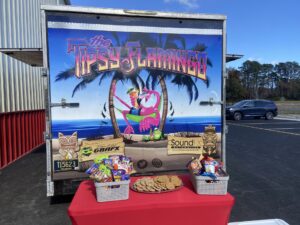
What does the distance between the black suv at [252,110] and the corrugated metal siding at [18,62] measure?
15.3m

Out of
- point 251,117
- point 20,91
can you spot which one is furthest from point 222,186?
point 251,117

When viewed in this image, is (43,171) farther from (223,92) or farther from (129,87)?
(223,92)

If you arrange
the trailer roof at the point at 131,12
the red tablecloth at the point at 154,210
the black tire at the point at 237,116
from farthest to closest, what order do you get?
the black tire at the point at 237,116 → the trailer roof at the point at 131,12 → the red tablecloth at the point at 154,210

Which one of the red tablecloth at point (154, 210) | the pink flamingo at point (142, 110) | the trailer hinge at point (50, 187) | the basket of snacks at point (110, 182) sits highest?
the pink flamingo at point (142, 110)

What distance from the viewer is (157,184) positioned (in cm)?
276

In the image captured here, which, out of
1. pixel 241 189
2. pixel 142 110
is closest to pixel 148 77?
pixel 142 110

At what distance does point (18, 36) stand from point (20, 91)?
1600mm

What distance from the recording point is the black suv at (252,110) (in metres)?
22.7

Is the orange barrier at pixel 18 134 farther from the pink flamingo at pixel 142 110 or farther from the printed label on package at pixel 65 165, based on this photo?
the pink flamingo at pixel 142 110

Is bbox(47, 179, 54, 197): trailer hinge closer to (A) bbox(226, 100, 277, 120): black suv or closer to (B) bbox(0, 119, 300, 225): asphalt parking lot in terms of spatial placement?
(B) bbox(0, 119, 300, 225): asphalt parking lot

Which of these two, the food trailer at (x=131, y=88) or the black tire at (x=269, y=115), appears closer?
the food trailer at (x=131, y=88)

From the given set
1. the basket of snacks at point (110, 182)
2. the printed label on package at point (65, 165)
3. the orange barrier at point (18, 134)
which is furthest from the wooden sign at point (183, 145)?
the orange barrier at point (18, 134)

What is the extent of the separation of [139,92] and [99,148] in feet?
2.87

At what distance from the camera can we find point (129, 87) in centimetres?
388
